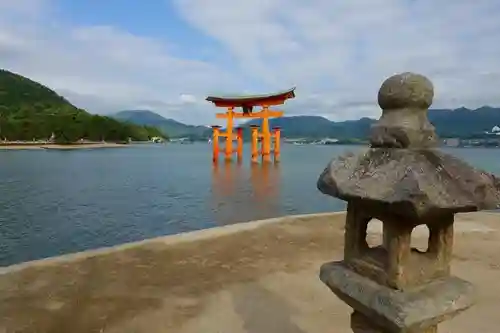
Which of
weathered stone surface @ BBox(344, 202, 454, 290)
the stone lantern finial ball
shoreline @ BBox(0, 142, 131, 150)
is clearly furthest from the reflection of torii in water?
shoreline @ BBox(0, 142, 131, 150)

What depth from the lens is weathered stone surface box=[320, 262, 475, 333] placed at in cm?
224

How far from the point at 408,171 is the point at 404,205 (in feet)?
0.66

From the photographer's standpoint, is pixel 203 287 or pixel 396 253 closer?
pixel 396 253

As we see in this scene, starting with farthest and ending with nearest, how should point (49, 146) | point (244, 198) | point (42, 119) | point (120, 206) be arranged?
point (42, 119), point (49, 146), point (244, 198), point (120, 206)

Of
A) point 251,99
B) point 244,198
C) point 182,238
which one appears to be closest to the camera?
point 182,238

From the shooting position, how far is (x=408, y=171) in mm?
2137

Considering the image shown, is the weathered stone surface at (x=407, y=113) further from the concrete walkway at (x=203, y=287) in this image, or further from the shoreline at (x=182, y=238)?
the shoreline at (x=182, y=238)

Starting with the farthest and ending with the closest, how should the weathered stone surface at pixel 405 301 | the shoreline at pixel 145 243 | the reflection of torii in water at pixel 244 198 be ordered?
the reflection of torii in water at pixel 244 198 → the shoreline at pixel 145 243 → the weathered stone surface at pixel 405 301

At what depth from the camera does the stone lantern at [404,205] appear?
2.11 m

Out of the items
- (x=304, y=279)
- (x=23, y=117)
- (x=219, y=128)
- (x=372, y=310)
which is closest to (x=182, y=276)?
(x=304, y=279)

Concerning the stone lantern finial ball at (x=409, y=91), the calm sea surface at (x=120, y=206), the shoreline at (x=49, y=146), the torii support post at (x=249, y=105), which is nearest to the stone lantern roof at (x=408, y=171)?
the stone lantern finial ball at (x=409, y=91)

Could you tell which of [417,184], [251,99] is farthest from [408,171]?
[251,99]

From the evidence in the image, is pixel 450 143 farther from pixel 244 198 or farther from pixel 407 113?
pixel 244 198

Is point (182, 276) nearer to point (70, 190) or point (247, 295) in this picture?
point (247, 295)
